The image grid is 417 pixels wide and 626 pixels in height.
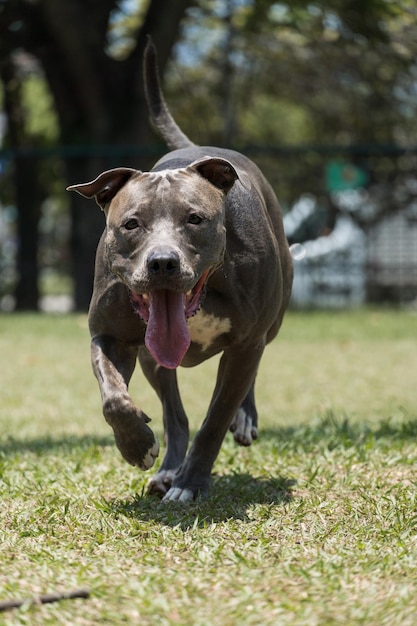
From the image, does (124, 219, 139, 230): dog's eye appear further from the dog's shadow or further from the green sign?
the green sign

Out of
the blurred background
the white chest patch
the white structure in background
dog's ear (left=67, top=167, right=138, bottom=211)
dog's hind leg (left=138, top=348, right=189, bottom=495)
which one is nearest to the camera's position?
dog's ear (left=67, top=167, right=138, bottom=211)

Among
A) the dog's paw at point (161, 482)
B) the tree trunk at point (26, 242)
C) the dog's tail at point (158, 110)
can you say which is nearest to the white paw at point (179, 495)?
the dog's paw at point (161, 482)

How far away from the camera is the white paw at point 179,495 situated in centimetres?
445

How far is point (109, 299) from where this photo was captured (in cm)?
431

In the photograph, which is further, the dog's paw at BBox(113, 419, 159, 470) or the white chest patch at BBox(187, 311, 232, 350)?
the white chest patch at BBox(187, 311, 232, 350)

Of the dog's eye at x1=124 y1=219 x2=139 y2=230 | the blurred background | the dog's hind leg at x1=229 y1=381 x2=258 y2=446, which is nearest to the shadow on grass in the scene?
the dog's hind leg at x1=229 y1=381 x2=258 y2=446

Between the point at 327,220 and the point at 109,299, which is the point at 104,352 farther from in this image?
the point at 327,220

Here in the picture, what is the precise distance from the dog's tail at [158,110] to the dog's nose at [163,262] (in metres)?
2.03

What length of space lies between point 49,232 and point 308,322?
7258 mm

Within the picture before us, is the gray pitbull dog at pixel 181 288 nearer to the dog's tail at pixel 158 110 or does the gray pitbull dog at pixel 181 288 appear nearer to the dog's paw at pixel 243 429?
the dog's paw at pixel 243 429

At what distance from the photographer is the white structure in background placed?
16.9m

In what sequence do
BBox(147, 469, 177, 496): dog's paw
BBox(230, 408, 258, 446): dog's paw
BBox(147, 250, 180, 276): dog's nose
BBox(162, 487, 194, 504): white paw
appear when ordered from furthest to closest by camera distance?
BBox(230, 408, 258, 446): dog's paw
BBox(147, 469, 177, 496): dog's paw
BBox(162, 487, 194, 504): white paw
BBox(147, 250, 180, 276): dog's nose

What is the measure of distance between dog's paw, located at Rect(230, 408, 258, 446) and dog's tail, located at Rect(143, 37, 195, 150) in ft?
4.98

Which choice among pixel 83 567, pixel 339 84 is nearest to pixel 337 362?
pixel 83 567
